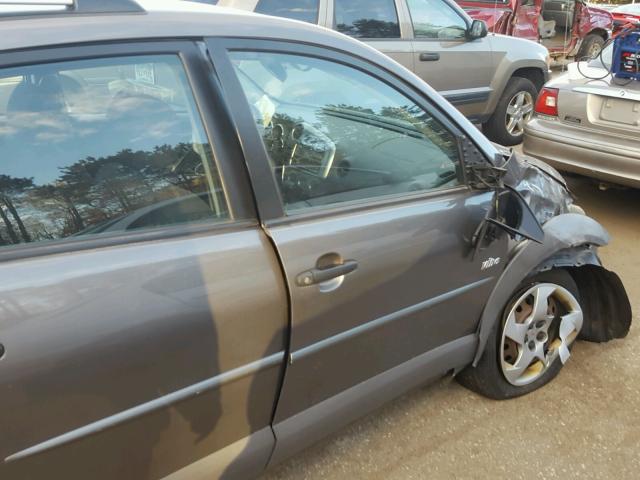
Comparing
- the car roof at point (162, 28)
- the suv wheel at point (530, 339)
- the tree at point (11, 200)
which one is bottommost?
the suv wheel at point (530, 339)

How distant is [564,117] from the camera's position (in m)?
4.68

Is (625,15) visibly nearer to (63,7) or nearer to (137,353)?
(63,7)

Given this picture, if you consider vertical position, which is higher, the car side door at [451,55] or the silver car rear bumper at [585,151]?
the car side door at [451,55]

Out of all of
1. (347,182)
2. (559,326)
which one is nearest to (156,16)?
(347,182)

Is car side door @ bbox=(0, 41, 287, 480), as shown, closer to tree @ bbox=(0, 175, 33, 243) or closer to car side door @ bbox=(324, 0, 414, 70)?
tree @ bbox=(0, 175, 33, 243)

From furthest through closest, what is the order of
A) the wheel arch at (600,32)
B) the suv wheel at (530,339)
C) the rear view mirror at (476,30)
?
the wheel arch at (600,32)
the rear view mirror at (476,30)
the suv wheel at (530,339)

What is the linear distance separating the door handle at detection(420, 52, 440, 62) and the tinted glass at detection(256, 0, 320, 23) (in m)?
1.19

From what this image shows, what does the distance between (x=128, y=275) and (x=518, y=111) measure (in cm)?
646

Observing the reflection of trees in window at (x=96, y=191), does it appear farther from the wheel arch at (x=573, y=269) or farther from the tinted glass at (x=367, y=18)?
the tinted glass at (x=367, y=18)

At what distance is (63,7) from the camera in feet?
4.90

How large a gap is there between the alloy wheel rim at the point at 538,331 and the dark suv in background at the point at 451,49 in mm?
3383

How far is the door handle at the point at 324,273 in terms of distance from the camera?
1.72 meters

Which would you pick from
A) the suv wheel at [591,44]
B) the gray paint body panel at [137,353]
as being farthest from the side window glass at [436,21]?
the suv wheel at [591,44]

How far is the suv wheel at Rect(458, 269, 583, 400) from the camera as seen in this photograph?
2.56 metres
